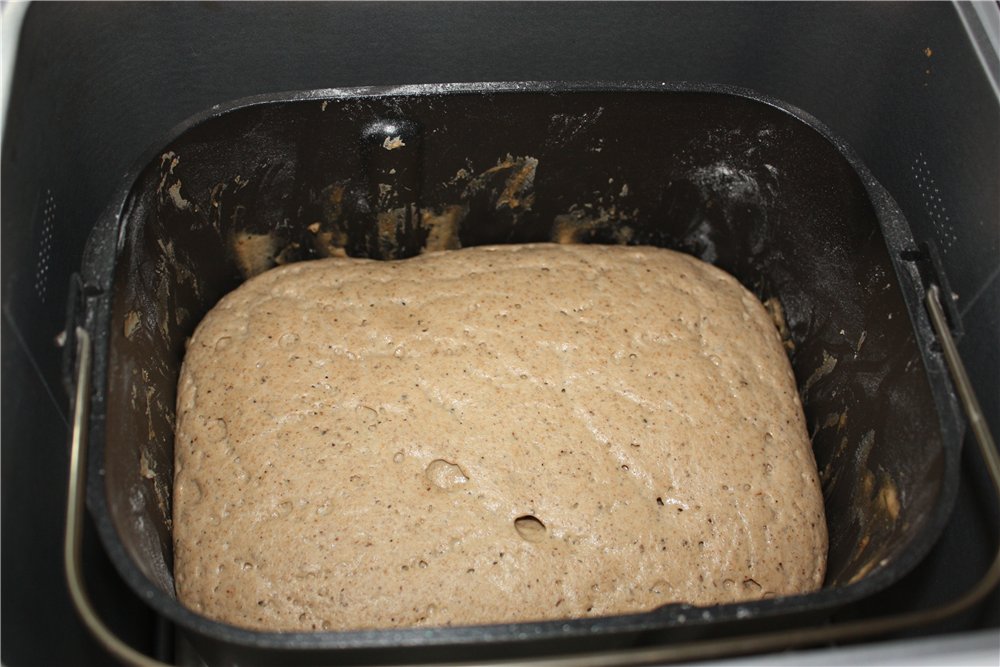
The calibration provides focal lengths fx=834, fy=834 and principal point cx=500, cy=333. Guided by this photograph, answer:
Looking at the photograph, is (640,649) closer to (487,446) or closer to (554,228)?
(487,446)

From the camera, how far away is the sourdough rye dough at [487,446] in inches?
43.4

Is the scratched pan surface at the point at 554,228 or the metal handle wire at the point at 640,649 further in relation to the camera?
the scratched pan surface at the point at 554,228

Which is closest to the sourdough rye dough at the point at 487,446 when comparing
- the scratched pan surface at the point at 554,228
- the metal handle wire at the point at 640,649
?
the scratched pan surface at the point at 554,228

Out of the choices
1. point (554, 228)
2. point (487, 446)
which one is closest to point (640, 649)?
point (487, 446)

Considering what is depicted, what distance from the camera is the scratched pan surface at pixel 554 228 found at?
1051 mm

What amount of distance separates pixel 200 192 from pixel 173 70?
0.26 metres

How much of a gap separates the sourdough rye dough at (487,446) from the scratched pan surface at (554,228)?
0.05 meters

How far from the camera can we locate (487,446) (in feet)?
3.91

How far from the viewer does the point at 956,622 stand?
3.81 feet

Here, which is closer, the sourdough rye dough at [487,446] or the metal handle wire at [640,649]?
the metal handle wire at [640,649]

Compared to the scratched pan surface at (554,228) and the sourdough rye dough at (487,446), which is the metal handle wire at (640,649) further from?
the sourdough rye dough at (487,446)

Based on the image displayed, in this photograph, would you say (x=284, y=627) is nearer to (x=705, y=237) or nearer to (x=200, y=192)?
(x=200, y=192)

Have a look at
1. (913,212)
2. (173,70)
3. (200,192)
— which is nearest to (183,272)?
(200,192)

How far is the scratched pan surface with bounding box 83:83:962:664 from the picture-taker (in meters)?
1.05
